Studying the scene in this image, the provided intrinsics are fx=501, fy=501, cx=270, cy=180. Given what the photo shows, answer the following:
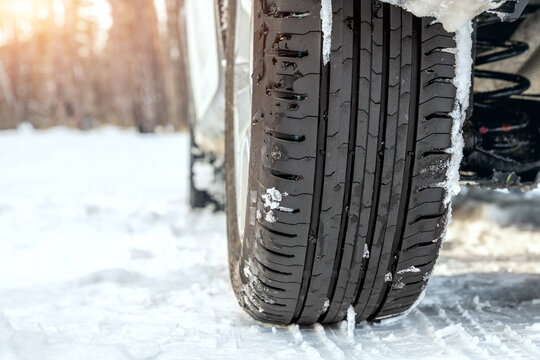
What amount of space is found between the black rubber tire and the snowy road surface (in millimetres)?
258

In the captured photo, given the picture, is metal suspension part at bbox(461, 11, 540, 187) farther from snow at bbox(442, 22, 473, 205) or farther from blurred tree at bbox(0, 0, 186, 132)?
blurred tree at bbox(0, 0, 186, 132)

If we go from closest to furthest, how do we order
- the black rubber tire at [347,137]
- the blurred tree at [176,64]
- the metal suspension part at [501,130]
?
the black rubber tire at [347,137] < the metal suspension part at [501,130] < the blurred tree at [176,64]

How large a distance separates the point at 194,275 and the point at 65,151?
6.30 m

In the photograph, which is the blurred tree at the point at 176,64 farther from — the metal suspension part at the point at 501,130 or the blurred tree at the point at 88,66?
the metal suspension part at the point at 501,130

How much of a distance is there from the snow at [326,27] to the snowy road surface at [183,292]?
74 centimetres

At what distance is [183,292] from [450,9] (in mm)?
1254

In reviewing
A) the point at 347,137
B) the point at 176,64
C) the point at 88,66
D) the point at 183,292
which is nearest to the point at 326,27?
the point at 347,137

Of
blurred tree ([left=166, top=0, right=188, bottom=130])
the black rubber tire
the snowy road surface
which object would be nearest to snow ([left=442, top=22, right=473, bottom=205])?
the black rubber tire

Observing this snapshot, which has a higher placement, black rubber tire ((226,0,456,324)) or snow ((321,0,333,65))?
snow ((321,0,333,65))

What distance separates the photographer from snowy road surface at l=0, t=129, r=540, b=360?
4.31ft

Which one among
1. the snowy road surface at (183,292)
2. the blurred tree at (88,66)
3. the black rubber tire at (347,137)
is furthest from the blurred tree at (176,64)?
the black rubber tire at (347,137)

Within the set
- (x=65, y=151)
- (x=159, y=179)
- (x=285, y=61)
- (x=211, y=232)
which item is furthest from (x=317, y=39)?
(x=65, y=151)

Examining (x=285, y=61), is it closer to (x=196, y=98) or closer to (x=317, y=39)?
(x=317, y=39)

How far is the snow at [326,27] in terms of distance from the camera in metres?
1.15
